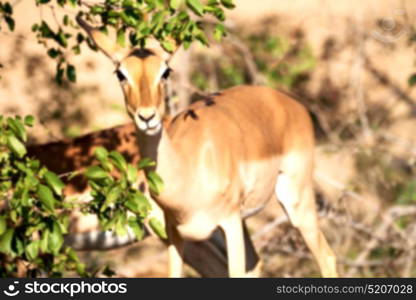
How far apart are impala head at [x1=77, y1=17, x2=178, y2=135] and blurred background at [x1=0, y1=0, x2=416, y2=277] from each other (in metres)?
3.53

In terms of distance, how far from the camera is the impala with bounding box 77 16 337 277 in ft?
16.1

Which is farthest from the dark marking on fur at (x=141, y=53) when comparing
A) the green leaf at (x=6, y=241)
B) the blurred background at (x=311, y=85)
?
the blurred background at (x=311, y=85)

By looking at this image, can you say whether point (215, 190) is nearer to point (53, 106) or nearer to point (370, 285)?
point (370, 285)

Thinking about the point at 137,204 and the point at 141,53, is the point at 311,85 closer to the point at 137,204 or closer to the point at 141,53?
the point at 141,53

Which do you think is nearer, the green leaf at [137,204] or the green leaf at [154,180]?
the green leaf at [137,204]

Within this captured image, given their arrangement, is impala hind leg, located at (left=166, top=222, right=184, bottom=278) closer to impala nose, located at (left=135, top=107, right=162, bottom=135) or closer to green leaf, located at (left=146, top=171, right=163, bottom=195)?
impala nose, located at (left=135, top=107, right=162, bottom=135)

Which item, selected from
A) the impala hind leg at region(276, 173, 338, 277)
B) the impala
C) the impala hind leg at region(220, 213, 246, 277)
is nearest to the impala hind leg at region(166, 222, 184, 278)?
the impala

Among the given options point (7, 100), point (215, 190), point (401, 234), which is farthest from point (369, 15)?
point (215, 190)

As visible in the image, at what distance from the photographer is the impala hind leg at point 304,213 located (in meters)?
6.20

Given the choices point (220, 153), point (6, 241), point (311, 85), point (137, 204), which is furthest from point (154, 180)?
point (311, 85)

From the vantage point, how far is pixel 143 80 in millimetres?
4801

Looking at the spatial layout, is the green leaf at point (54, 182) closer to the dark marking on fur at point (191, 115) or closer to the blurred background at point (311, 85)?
the dark marking on fur at point (191, 115)

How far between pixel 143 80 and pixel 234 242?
1.13 meters

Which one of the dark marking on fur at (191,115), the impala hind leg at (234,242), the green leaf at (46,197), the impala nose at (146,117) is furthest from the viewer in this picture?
the dark marking on fur at (191,115)
